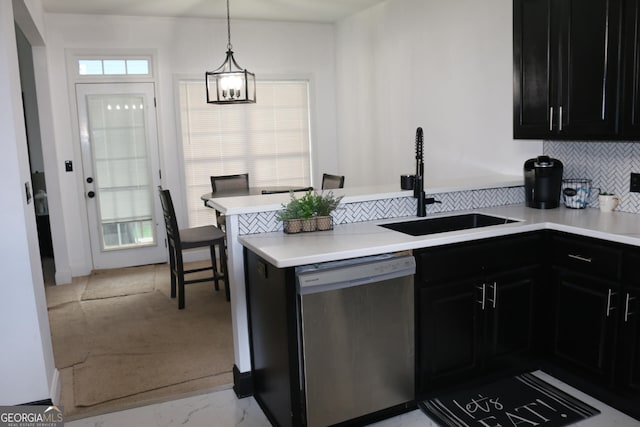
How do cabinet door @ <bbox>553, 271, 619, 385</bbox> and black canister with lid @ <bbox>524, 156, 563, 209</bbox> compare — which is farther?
black canister with lid @ <bbox>524, 156, 563, 209</bbox>

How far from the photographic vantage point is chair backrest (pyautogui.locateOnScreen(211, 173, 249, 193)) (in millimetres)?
5598

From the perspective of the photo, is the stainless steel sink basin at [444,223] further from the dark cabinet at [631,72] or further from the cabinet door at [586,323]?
the dark cabinet at [631,72]

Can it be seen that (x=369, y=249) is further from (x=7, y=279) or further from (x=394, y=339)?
(x=7, y=279)

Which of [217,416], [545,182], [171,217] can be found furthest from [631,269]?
[171,217]

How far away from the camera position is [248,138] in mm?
6215

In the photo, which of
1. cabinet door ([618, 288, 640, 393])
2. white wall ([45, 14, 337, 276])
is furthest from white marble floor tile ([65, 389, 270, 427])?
white wall ([45, 14, 337, 276])

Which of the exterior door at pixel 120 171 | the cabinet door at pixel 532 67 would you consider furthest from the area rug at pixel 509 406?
the exterior door at pixel 120 171

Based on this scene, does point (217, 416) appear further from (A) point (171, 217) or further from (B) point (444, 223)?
(A) point (171, 217)

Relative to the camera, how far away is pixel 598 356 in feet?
8.99

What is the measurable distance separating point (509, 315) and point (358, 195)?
104 cm

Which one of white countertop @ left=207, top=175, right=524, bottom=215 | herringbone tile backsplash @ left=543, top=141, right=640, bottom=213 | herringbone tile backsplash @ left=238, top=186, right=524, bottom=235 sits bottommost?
herringbone tile backsplash @ left=238, top=186, right=524, bottom=235

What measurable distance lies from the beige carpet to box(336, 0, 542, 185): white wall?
84.9 inches

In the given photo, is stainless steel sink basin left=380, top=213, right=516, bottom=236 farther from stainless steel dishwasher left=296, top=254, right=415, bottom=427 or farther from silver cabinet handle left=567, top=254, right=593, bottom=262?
stainless steel dishwasher left=296, top=254, right=415, bottom=427

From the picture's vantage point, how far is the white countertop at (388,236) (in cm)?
243
